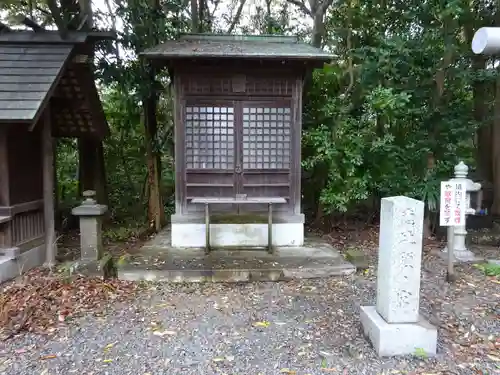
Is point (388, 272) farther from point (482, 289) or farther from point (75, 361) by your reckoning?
point (75, 361)

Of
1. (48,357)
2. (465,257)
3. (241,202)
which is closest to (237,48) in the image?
(241,202)

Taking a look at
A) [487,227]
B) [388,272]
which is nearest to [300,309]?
[388,272]

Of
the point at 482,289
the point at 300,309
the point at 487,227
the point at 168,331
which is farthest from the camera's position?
the point at 487,227

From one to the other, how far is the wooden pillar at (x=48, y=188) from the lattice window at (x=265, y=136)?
318cm

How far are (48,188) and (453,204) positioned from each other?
607 cm

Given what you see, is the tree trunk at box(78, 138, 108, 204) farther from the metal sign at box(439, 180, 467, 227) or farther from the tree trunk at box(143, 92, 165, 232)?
the metal sign at box(439, 180, 467, 227)

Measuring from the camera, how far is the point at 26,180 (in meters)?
6.15

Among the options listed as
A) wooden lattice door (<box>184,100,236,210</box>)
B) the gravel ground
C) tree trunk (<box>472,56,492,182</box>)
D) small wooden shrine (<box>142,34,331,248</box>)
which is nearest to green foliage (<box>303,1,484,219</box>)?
small wooden shrine (<box>142,34,331,248</box>)

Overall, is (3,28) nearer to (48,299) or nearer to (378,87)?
(48,299)

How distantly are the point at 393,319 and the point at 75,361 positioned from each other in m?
2.88

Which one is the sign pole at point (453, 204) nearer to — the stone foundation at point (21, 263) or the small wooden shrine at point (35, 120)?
the small wooden shrine at point (35, 120)

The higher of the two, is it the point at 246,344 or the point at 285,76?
the point at 285,76

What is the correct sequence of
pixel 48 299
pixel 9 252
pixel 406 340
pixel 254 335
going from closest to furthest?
pixel 406 340, pixel 254 335, pixel 48 299, pixel 9 252

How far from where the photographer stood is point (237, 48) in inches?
262
